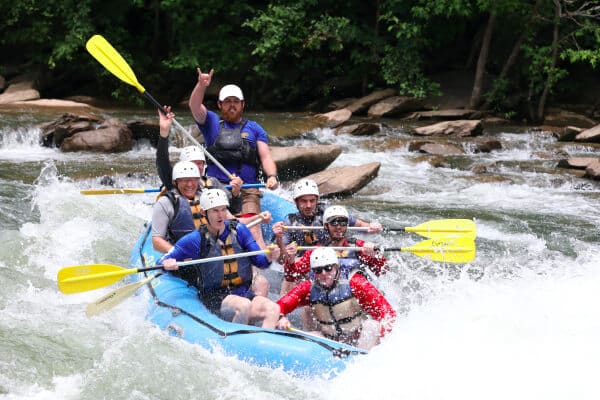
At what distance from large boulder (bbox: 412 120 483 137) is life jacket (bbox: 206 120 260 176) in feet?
24.7

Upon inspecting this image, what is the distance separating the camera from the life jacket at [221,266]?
15.8 ft

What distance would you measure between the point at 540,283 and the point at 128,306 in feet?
9.83

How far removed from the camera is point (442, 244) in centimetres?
552

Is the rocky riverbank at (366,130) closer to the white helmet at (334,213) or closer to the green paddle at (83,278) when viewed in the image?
the white helmet at (334,213)

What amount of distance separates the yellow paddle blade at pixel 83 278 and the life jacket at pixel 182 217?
0.47 metres

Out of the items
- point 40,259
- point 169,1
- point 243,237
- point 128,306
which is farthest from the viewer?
point 169,1

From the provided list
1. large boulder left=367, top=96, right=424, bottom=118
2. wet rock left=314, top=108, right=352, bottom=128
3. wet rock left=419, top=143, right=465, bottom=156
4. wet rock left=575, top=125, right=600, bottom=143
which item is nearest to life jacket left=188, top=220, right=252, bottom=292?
wet rock left=419, top=143, right=465, bottom=156

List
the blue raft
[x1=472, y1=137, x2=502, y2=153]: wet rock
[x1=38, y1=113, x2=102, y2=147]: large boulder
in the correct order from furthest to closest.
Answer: [x1=472, y1=137, x2=502, y2=153]: wet rock
[x1=38, y1=113, x2=102, y2=147]: large boulder
the blue raft

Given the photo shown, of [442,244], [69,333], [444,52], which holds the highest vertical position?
[444,52]

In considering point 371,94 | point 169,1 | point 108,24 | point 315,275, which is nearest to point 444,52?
point 371,94

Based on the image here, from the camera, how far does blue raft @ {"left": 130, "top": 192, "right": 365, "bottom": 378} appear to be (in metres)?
4.19

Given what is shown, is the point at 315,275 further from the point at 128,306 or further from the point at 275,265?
the point at 128,306

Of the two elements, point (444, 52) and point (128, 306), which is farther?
point (444, 52)

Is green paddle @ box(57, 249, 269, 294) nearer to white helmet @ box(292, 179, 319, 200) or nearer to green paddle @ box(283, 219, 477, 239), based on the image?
white helmet @ box(292, 179, 319, 200)
